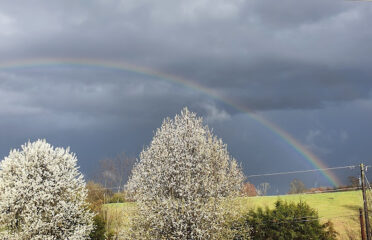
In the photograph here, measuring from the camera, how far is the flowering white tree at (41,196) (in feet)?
117

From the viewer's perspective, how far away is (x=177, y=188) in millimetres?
32562

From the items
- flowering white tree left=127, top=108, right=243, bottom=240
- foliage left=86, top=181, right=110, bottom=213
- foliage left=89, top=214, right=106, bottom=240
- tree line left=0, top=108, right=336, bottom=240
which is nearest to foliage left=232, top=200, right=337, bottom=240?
tree line left=0, top=108, right=336, bottom=240

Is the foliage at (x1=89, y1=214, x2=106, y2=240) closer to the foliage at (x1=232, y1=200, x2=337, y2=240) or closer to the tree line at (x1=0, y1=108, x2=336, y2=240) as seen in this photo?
the tree line at (x1=0, y1=108, x2=336, y2=240)

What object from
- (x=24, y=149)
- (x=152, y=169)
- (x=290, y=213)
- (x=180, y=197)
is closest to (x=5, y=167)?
(x=24, y=149)

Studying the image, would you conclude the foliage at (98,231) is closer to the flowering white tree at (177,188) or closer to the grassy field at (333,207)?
the grassy field at (333,207)

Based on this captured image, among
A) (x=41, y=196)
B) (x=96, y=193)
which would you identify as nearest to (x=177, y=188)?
(x=41, y=196)

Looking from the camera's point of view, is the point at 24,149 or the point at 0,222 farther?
the point at 24,149

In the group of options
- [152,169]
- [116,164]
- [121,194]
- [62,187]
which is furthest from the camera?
[116,164]

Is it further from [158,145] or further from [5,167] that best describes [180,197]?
[5,167]

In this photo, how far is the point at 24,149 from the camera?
128 ft

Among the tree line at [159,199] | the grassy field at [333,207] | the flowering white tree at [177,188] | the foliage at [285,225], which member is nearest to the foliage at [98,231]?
the grassy field at [333,207]

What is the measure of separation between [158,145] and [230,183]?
9.66 metres

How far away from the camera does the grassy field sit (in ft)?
159

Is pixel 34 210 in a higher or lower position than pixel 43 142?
lower
